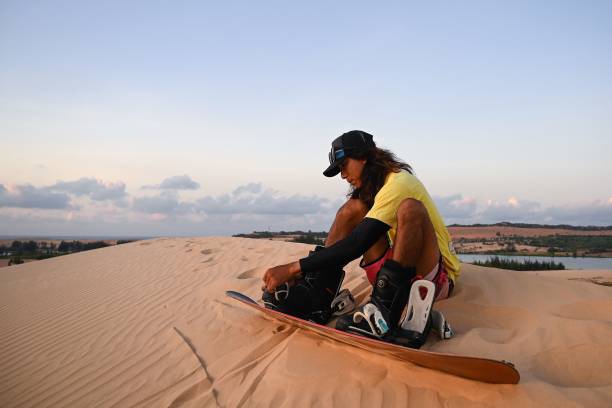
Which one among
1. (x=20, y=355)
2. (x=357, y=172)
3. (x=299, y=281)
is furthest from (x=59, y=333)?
(x=357, y=172)

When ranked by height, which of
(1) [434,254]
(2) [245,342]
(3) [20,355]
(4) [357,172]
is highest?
(4) [357,172]

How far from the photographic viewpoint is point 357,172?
3.13m

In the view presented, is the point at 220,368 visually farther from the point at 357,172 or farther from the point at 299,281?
the point at 357,172

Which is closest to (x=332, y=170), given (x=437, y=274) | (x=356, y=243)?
(x=356, y=243)

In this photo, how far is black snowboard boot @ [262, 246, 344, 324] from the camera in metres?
3.10

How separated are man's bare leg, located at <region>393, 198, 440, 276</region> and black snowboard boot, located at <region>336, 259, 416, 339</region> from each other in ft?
0.25

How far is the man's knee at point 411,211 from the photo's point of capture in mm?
2514

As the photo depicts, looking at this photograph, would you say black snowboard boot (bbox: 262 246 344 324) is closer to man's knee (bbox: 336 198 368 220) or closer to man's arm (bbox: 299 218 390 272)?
man's knee (bbox: 336 198 368 220)

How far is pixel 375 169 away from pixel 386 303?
3.74ft

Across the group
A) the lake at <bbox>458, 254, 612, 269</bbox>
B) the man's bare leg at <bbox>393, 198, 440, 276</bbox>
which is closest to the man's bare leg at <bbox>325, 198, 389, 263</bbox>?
the man's bare leg at <bbox>393, 198, 440, 276</bbox>

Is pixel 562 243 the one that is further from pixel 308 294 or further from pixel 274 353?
pixel 274 353

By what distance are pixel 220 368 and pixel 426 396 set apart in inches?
57.2

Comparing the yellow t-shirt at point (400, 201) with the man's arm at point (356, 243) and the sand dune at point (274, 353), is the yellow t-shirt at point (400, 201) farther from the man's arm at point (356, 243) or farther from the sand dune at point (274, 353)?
the sand dune at point (274, 353)

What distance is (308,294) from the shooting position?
311cm
